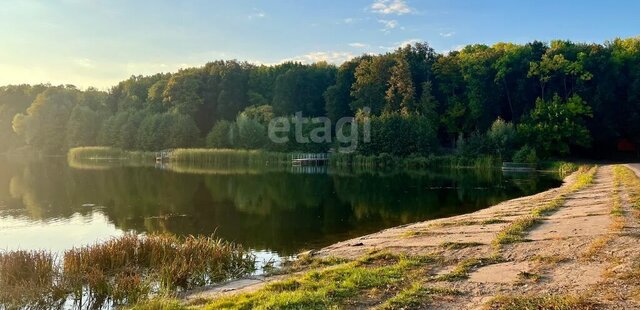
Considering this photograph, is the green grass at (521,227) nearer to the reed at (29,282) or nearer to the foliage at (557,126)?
the reed at (29,282)

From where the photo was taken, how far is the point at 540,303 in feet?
20.3

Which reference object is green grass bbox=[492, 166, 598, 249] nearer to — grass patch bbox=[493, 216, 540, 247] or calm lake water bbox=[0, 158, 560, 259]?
grass patch bbox=[493, 216, 540, 247]

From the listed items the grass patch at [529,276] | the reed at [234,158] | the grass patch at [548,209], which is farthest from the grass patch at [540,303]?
the reed at [234,158]

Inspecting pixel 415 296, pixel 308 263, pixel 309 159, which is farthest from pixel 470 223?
pixel 309 159

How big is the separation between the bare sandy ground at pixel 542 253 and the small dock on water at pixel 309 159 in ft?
142

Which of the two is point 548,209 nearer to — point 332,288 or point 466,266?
point 466,266

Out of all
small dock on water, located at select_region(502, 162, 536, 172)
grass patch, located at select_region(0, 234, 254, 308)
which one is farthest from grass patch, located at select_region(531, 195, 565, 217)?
small dock on water, located at select_region(502, 162, 536, 172)

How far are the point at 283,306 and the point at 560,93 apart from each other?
5838cm

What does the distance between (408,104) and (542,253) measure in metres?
54.0

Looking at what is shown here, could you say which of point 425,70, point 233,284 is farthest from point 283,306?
point 425,70

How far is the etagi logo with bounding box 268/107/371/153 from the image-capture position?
187ft

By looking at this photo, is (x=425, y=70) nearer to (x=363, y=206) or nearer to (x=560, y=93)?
(x=560, y=93)

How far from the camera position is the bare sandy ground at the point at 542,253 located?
22.3ft

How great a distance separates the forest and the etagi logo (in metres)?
0.81
